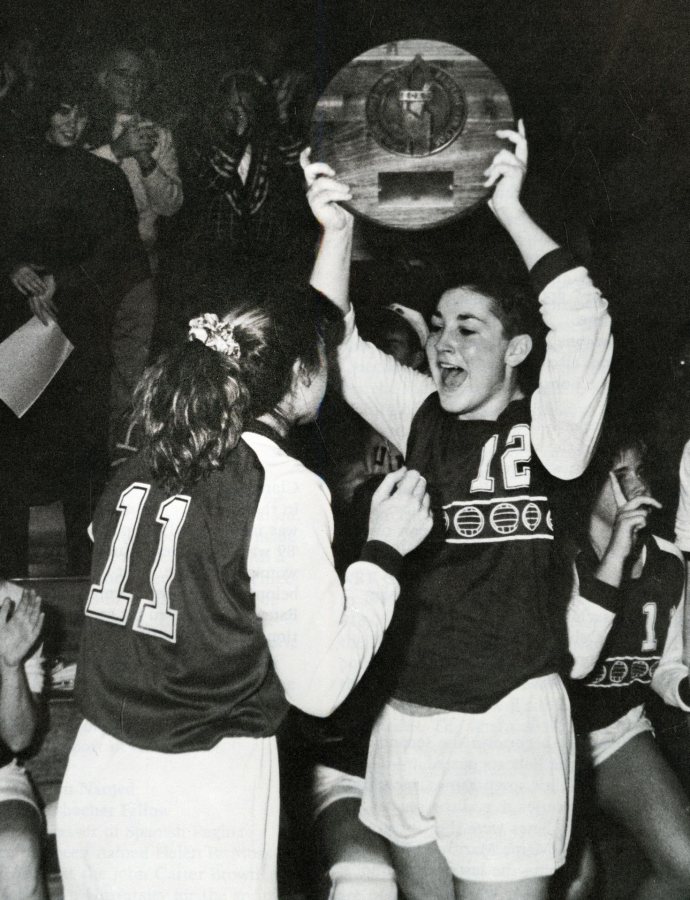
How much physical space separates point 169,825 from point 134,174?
4.90ft

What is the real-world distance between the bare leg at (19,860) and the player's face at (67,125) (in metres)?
1.46

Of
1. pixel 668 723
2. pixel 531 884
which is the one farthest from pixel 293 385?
pixel 668 723

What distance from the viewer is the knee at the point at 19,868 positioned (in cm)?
172

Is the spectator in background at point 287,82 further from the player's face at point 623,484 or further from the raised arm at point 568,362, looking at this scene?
the player's face at point 623,484

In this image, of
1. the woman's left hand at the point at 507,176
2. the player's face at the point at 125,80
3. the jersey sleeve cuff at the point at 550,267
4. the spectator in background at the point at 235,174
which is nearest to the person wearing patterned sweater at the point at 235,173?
the spectator in background at the point at 235,174

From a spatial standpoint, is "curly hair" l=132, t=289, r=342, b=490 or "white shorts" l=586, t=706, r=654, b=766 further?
"white shorts" l=586, t=706, r=654, b=766

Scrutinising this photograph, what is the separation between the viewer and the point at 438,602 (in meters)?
1.48

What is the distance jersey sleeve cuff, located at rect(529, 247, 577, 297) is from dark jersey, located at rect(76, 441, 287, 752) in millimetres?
646

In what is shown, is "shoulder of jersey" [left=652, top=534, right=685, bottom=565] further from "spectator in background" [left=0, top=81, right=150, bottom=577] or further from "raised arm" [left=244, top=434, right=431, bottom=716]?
"spectator in background" [left=0, top=81, right=150, bottom=577]

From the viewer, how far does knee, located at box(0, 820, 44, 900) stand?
172 cm

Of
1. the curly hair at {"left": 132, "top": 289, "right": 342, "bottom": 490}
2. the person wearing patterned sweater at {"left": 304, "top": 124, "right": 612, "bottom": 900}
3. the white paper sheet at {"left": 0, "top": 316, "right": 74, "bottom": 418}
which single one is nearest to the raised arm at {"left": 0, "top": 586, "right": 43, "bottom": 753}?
the white paper sheet at {"left": 0, "top": 316, "right": 74, "bottom": 418}

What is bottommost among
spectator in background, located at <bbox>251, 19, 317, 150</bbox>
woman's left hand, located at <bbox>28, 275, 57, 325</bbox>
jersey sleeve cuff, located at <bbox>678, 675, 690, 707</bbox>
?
jersey sleeve cuff, located at <bbox>678, 675, 690, 707</bbox>

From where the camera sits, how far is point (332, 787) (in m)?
1.87

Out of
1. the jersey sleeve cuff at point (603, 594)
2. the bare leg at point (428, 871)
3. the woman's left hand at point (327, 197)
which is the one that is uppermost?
the woman's left hand at point (327, 197)
